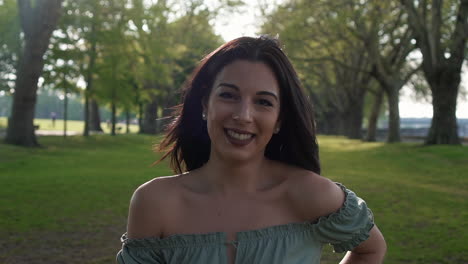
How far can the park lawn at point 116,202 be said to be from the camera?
21.4 ft

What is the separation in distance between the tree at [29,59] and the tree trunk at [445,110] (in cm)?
1452

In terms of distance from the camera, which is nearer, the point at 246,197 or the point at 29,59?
the point at 246,197

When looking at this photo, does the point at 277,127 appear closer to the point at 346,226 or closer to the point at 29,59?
Answer: the point at 346,226

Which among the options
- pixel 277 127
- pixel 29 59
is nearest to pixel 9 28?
pixel 29 59

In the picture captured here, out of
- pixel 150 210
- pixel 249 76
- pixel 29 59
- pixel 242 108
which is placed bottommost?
pixel 150 210

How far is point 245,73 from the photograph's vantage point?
2.30 meters

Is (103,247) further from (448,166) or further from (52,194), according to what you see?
(448,166)

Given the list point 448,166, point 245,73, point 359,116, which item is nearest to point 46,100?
point 359,116

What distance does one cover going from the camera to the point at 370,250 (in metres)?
2.47

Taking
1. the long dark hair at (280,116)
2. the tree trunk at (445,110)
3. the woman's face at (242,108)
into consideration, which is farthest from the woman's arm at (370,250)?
the tree trunk at (445,110)

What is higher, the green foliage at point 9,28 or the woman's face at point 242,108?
the green foliage at point 9,28

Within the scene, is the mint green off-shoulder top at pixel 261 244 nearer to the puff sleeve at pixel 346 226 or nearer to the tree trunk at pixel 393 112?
the puff sleeve at pixel 346 226

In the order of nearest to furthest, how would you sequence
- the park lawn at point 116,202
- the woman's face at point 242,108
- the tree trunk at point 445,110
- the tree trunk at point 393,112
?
the woman's face at point 242,108
the park lawn at point 116,202
the tree trunk at point 445,110
the tree trunk at point 393,112

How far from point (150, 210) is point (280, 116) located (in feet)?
2.21
